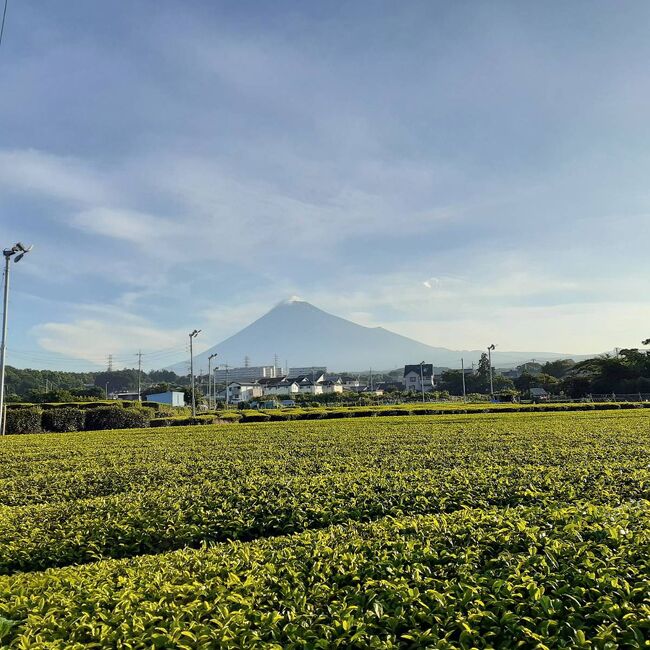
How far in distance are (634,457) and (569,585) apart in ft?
20.9

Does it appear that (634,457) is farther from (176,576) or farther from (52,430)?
(52,430)

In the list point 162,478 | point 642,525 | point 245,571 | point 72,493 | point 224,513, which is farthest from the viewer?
point 162,478

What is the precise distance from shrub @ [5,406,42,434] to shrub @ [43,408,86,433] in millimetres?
575

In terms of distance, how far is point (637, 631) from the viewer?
2.50 m

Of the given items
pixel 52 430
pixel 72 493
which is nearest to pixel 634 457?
pixel 72 493

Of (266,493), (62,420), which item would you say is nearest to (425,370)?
(62,420)

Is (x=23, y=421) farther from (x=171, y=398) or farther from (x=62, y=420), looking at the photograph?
(x=171, y=398)

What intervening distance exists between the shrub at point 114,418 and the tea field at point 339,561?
2249 centimetres

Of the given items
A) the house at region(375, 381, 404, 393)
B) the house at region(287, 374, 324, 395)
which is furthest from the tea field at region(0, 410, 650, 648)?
the house at region(287, 374, 324, 395)

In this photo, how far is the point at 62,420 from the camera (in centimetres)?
2719

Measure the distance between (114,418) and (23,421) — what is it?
4480 millimetres

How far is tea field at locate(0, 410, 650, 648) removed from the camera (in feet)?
8.80

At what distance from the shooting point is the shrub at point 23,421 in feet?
84.2

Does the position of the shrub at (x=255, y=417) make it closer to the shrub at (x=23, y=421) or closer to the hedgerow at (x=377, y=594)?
the shrub at (x=23, y=421)
